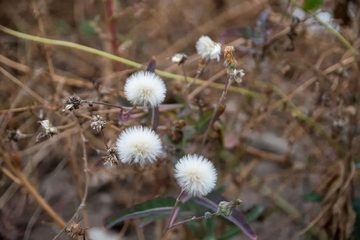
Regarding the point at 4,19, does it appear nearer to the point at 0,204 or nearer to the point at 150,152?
the point at 0,204

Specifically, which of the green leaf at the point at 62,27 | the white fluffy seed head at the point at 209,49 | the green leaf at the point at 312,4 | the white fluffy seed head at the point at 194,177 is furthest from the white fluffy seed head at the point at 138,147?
the green leaf at the point at 62,27

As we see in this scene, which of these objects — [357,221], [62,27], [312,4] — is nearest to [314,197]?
[357,221]

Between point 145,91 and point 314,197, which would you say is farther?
point 314,197

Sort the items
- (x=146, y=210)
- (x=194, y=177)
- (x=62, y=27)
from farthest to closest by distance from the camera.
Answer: (x=62, y=27), (x=146, y=210), (x=194, y=177)

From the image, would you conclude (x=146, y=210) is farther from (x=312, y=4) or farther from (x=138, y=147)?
(x=312, y=4)

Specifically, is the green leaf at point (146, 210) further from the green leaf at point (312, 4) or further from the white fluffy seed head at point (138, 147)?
the green leaf at point (312, 4)

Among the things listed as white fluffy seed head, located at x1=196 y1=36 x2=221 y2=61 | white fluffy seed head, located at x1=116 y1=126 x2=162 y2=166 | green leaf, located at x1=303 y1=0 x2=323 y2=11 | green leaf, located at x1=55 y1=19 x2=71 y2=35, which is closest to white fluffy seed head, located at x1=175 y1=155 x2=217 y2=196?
white fluffy seed head, located at x1=116 y1=126 x2=162 y2=166

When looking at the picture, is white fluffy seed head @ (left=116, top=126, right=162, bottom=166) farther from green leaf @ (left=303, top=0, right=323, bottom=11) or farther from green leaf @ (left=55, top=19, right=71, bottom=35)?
green leaf @ (left=55, top=19, right=71, bottom=35)

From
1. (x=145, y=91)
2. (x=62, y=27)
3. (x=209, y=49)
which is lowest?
(x=145, y=91)

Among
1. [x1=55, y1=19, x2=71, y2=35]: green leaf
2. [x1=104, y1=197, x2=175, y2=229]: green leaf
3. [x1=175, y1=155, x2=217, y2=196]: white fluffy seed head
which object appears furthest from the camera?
[x1=55, y1=19, x2=71, y2=35]: green leaf
